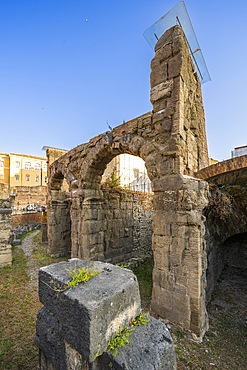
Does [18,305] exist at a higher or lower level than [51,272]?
lower

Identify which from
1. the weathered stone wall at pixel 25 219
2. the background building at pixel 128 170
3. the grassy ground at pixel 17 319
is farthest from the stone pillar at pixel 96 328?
the background building at pixel 128 170

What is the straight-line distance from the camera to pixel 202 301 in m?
3.28

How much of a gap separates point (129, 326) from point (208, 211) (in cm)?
315

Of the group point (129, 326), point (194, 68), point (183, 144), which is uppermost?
point (194, 68)

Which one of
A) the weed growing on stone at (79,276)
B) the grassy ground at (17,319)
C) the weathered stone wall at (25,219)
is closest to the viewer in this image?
the weed growing on stone at (79,276)

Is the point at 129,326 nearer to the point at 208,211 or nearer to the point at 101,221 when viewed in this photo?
the point at 208,211

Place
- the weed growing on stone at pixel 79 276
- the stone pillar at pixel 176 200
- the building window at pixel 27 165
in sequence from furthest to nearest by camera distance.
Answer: the building window at pixel 27 165 < the stone pillar at pixel 176 200 < the weed growing on stone at pixel 79 276

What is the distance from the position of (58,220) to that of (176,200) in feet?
20.6

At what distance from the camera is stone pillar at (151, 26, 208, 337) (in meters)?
3.26

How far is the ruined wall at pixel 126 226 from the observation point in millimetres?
6707

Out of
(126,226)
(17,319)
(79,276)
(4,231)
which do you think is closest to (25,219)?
(4,231)

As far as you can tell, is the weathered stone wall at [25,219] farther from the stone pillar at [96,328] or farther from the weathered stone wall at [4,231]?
the stone pillar at [96,328]

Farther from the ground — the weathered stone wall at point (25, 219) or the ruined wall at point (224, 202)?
the ruined wall at point (224, 202)

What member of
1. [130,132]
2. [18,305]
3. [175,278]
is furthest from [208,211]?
[18,305]
